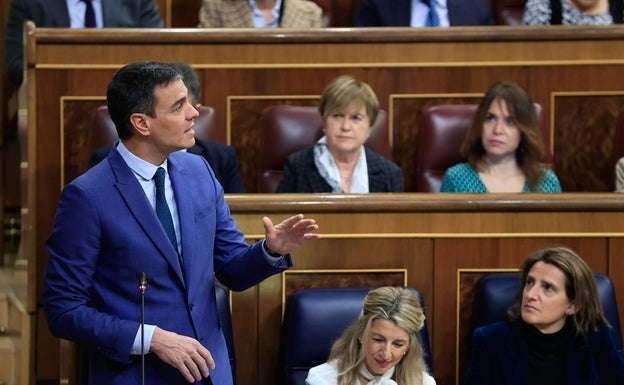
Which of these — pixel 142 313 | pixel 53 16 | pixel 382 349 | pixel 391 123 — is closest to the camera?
pixel 142 313

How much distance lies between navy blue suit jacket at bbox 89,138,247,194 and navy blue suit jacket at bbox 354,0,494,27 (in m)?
0.55

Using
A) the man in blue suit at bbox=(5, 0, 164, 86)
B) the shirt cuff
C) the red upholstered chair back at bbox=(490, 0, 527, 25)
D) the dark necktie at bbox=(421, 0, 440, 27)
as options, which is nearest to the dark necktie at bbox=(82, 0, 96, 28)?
the man in blue suit at bbox=(5, 0, 164, 86)

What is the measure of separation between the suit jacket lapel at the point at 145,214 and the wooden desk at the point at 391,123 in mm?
431

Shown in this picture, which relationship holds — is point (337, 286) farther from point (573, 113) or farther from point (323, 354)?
point (573, 113)

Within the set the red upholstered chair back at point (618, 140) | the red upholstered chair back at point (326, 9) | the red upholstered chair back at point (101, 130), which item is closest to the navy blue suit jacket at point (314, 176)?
the red upholstered chair back at point (101, 130)

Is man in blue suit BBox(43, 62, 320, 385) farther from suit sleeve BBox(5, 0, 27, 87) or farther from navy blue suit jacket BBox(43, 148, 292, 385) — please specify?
suit sleeve BBox(5, 0, 27, 87)

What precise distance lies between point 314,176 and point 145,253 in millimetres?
776

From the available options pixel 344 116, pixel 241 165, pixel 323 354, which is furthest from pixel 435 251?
pixel 241 165

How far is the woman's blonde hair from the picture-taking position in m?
1.45

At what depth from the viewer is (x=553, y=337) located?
1.56 metres

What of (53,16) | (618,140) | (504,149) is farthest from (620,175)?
(53,16)

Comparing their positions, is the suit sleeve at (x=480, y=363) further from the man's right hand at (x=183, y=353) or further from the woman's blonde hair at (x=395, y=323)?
the man's right hand at (x=183, y=353)

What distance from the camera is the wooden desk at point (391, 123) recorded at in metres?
1.63

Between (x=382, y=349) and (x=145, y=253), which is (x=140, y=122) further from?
(x=382, y=349)
